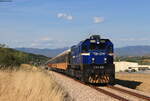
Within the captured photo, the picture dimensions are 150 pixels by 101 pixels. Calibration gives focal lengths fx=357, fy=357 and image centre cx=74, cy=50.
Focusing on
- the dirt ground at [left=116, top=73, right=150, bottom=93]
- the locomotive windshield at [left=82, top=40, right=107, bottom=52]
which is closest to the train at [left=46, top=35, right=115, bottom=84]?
the locomotive windshield at [left=82, top=40, right=107, bottom=52]

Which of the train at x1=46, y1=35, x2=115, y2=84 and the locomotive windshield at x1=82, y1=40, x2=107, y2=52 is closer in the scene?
the train at x1=46, y1=35, x2=115, y2=84

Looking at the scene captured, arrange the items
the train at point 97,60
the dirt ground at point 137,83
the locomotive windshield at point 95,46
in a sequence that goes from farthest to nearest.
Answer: the dirt ground at point 137,83 < the locomotive windshield at point 95,46 < the train at point 97,60

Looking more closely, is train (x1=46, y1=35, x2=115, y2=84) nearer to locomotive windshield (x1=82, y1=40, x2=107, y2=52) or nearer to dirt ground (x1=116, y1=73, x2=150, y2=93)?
locomotive windshield (x1=82, y1=40, x2=107, y2=52)

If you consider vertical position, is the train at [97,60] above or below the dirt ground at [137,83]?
above

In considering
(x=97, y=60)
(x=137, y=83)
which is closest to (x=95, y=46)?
(x=97, y=60)

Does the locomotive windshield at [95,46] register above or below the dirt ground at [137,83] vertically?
above

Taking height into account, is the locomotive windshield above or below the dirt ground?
above

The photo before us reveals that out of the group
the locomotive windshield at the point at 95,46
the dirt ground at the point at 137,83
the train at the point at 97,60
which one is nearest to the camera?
the train at the point at 97,60

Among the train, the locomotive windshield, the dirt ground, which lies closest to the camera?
the train

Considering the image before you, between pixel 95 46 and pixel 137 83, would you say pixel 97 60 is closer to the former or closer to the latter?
pixel 95 46

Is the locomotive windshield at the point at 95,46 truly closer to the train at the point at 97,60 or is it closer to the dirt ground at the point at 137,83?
the train at the point at 97,60

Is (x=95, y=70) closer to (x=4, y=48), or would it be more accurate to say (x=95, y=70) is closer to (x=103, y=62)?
(x=103, y=62)

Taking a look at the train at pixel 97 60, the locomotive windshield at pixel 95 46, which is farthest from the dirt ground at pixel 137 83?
the locomotive windshield at pixel 95 46

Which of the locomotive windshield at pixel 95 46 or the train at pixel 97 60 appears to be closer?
the train at pixel 97 60
